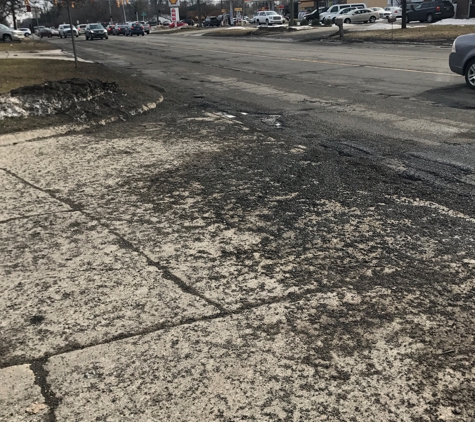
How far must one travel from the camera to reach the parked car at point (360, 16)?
55438 millimetres

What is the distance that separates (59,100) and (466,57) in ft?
28.1

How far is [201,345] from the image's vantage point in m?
3.05

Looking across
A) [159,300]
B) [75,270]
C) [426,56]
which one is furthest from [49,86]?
[426,56]

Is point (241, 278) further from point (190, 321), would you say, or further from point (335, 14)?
point (335, 14)

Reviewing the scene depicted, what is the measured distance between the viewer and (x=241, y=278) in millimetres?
3818

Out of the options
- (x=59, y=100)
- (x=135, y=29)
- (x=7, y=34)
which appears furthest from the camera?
(x=135, y=29)

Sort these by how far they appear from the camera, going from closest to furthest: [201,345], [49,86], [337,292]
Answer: [201,345] → [337,292] → [49,86]

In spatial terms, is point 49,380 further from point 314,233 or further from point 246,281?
point 314,233

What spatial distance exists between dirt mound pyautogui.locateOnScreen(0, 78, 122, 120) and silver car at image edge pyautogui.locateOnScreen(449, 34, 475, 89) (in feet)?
24.3

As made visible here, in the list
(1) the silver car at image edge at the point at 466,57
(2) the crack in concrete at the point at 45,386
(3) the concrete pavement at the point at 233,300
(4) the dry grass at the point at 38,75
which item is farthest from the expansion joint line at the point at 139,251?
(1) the silver car at image edge at the point at 466,57

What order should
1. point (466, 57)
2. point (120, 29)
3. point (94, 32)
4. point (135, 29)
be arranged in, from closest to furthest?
1. point (466, 57)
2. point (94, 32)
3. point (135, 29)
4. point (120, 29)

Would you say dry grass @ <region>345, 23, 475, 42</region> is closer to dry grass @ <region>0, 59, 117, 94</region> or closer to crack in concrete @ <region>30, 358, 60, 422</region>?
dry grass @ <region>0, 59, 117, 94</region>

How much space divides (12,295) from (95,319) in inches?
28.4

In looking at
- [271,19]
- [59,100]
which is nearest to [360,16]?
[271,19]
